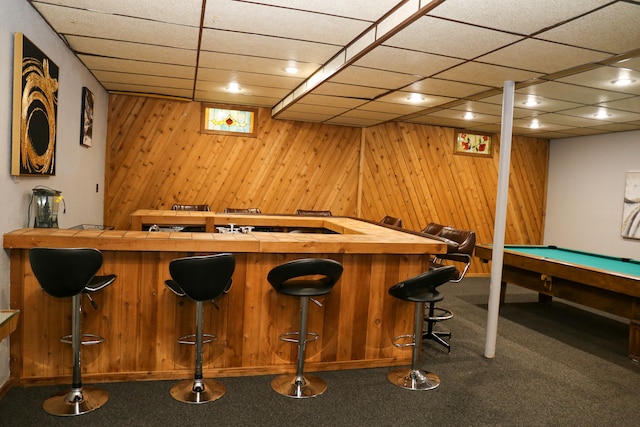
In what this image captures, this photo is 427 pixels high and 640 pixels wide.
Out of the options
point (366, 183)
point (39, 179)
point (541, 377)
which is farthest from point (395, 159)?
point (39, 179)

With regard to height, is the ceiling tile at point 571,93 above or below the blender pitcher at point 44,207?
above

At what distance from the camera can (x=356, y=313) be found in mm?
3719

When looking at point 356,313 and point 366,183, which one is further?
point 366,183

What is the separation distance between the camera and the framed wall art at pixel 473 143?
8359 mm

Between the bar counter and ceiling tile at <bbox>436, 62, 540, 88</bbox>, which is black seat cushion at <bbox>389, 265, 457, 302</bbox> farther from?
ceiling tile at <bbox>436, 62, 540, 88</bbox>

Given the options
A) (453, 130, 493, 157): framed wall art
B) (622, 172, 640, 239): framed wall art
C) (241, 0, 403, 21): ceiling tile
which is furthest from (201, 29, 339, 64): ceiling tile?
(622, 172, 640, 239): framed wall art

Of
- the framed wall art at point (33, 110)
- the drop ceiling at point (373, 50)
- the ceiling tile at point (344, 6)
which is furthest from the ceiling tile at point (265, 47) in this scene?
the framed wall art at point (33, 110)

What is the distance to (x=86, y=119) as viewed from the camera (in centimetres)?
494

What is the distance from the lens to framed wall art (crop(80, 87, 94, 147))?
4824 millimetres

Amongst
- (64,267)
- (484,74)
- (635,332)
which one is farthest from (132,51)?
(635,332)

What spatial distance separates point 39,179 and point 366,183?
5.38 m

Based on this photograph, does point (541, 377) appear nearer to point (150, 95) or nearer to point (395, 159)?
point (395, 159)

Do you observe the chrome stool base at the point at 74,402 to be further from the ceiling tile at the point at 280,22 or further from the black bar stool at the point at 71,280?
the ceiling tile at the point at 280,22

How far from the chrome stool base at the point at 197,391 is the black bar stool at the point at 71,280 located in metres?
0.49
